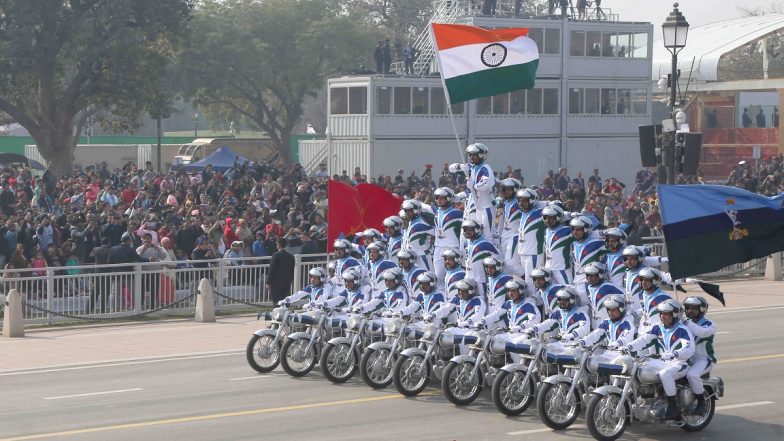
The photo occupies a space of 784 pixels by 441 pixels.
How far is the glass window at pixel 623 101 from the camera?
54.5m

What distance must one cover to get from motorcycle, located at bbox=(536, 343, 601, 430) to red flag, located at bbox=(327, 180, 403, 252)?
23.4 ft

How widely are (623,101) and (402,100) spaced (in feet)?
34.6

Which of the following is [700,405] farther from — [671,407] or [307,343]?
[307,343]

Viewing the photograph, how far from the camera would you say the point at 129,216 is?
28.9 metres

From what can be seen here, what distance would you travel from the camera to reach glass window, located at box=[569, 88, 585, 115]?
173 feet

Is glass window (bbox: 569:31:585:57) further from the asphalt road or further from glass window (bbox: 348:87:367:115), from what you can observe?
the asphalt road

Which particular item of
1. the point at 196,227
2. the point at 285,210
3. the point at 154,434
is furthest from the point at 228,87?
the point at 154,434

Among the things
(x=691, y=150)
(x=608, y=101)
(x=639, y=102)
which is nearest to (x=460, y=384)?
(x=691, y=150)

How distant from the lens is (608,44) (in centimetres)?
5353

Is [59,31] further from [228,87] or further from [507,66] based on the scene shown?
[507,66]

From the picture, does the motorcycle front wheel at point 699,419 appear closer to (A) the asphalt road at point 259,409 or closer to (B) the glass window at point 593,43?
(A) the asphalt road at point 259,409

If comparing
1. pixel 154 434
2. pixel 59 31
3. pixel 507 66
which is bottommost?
pixel 154 434

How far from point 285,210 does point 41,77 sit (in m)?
19.1

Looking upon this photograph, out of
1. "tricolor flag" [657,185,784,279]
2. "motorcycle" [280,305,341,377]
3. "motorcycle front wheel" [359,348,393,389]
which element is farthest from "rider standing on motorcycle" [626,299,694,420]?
"motorcycle" [280,305,341,377]
